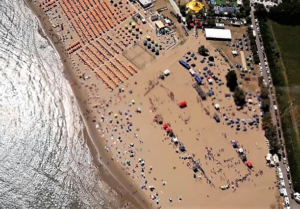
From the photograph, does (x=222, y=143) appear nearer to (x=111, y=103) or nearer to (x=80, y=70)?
(x=111, y=103)

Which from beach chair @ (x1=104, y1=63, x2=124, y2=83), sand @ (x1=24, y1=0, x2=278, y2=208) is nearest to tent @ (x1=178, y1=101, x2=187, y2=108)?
sand @ (x1=24, y1=0, x2=278, y2=208)

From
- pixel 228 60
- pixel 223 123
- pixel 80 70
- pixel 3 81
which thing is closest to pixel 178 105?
pixel 223 123

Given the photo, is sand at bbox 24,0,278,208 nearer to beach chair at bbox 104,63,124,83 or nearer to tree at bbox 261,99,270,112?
beach chair at bbox 104,63,124,83

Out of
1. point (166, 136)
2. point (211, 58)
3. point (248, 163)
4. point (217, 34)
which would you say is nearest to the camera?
point (248, 163)

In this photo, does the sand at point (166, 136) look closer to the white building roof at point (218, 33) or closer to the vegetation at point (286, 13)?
the white building roof at point (218, 33)

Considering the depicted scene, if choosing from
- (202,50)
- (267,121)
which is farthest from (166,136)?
(202,50)

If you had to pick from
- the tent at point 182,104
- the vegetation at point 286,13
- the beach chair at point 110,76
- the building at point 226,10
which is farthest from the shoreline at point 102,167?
the vegetation at point 286,13

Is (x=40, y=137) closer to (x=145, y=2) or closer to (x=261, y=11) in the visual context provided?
(x=145, y=2)
